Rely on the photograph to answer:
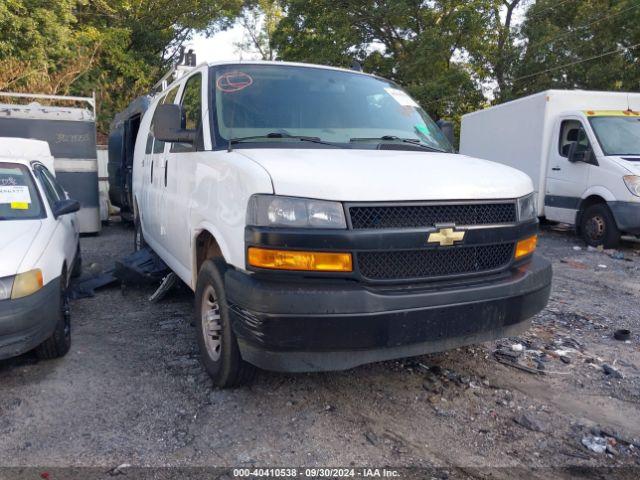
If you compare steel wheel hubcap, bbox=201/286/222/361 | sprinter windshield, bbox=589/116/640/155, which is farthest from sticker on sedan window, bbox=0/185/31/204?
sprinter windshield, bbox=589/116/640/155

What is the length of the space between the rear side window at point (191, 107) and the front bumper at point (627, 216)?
679 centimetres

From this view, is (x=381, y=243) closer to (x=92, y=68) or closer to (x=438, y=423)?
(x=438, y=423)

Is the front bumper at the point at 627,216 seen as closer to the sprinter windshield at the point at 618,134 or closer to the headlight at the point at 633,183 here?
the headlight at the point at 633,183

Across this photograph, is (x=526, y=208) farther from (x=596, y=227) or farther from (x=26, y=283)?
(x=596, y=227)

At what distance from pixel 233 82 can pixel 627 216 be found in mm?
6754

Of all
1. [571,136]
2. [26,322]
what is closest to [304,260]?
[26,322]

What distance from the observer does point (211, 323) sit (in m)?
3.44

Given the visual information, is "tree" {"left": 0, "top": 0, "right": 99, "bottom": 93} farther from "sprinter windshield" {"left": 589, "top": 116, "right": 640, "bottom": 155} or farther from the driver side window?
"sprinter windshield" {"left": 589, "top": 116, "right": 640, "bottom": 155}

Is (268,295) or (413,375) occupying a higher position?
(268,295)

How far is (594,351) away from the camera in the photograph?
419 centimetres

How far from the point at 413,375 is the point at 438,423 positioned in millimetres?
587

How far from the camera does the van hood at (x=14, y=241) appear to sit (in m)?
3.40

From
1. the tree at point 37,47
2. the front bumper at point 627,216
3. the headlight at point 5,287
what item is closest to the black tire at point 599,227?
the front bumper at point 627,216

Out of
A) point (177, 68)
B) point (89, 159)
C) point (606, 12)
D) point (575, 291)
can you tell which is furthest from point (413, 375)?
point (606, 12)
